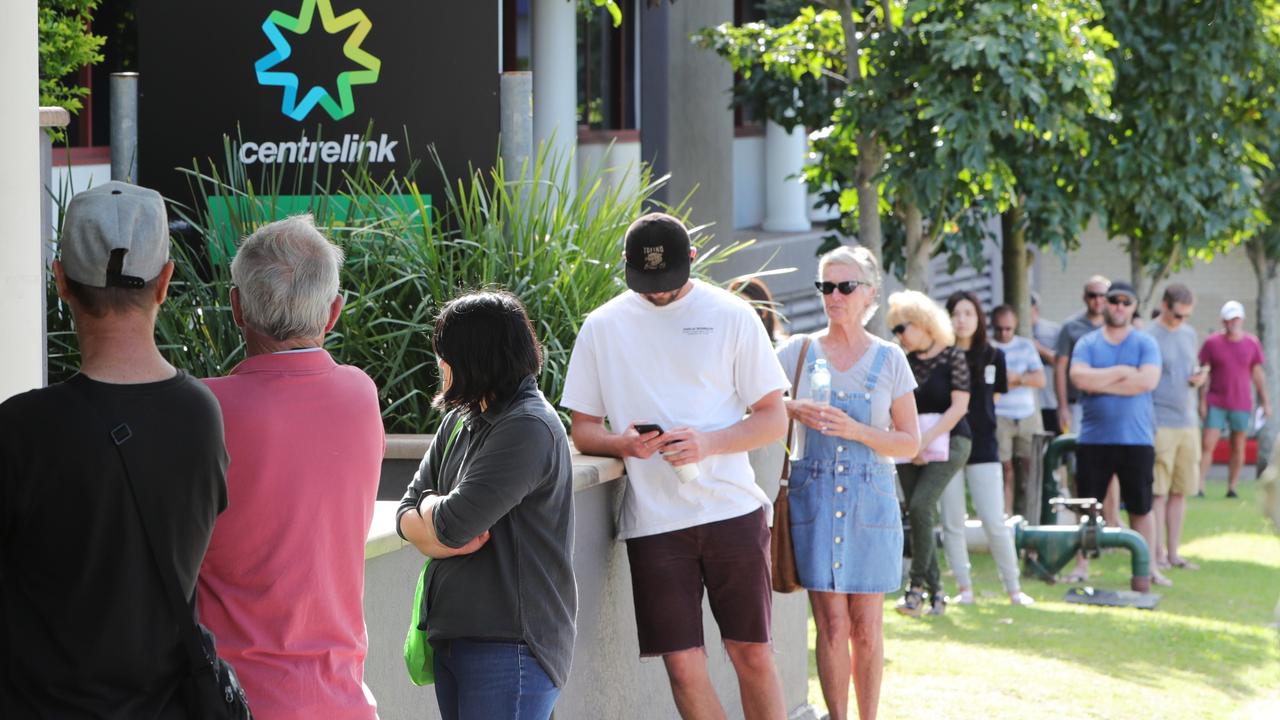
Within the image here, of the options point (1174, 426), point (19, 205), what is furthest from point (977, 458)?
point (19, 205)

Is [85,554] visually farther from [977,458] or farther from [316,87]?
[977,458]

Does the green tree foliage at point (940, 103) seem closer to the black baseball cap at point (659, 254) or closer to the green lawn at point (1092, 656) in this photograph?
the green lawn at point (1092, 656)

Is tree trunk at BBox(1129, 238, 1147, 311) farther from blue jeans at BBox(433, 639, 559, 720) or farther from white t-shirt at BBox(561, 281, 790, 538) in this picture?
blue jeans at BBox(433, 639, 559, 720)

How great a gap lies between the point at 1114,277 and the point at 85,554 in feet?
106

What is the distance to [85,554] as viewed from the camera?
102 inches

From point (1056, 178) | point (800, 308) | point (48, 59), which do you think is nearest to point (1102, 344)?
point (1056, 178)

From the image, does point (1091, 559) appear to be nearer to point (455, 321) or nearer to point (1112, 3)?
point (1112, 3)

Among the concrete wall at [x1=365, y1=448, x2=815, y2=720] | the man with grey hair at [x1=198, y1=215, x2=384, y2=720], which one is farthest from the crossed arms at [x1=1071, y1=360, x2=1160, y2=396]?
the man with grey hair at [x1=198, y1=215, x2=384, y2=720]

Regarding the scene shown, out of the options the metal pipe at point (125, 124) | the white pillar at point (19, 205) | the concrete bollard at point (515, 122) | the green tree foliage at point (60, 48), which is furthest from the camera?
the green tree foliage at point (60, 48)

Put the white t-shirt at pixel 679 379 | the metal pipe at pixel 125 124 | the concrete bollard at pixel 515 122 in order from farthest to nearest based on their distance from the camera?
the metal pipe at pixel 125 124 → the concrete bollard at pixel 515 122 → the white t-shirt at pixel 679 379

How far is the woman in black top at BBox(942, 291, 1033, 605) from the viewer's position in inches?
409

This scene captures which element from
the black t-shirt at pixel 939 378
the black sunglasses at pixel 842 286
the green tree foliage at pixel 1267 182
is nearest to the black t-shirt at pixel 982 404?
the black t-shirt at pixel 939 378

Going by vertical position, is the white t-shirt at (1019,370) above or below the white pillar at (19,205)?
below

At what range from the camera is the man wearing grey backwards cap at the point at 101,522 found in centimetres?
257
